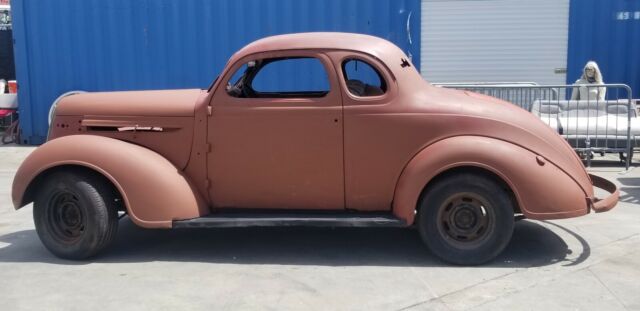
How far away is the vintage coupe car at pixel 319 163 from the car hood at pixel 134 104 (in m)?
0.02

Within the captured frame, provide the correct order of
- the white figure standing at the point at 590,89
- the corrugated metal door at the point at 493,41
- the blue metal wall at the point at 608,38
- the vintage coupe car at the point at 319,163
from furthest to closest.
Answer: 1. the corrugated metal door at the point at 493,41
2. the blue metal wall at the point at 608,38
3. the white figure standing at the point at 590,89
4. the vintage coupe car at the point at 319,163

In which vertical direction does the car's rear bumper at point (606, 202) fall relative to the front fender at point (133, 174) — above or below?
below

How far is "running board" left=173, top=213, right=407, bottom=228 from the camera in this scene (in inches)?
202

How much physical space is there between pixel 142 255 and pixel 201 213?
2.26 ft

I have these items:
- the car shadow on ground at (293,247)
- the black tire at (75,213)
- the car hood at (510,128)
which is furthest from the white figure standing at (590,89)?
the black tire at (75,213)

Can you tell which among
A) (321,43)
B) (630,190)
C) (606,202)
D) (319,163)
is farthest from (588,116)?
(319,163)

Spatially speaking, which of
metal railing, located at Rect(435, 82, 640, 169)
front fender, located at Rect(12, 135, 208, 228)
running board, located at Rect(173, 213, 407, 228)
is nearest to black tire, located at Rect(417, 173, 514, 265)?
running board, located at Rect(173, 213, 407, 228)

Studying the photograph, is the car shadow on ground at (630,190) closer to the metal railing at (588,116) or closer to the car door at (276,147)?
the metal railing at (588,116)

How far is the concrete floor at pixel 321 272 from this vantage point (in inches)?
175

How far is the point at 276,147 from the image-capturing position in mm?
5277

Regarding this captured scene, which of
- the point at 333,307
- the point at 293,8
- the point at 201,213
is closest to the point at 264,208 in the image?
the point at 201,213

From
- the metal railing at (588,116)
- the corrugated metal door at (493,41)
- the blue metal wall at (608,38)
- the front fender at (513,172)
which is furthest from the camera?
the corrugated metal door at (493,41)

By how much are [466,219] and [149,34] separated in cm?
915

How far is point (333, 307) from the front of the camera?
4.34 meters
